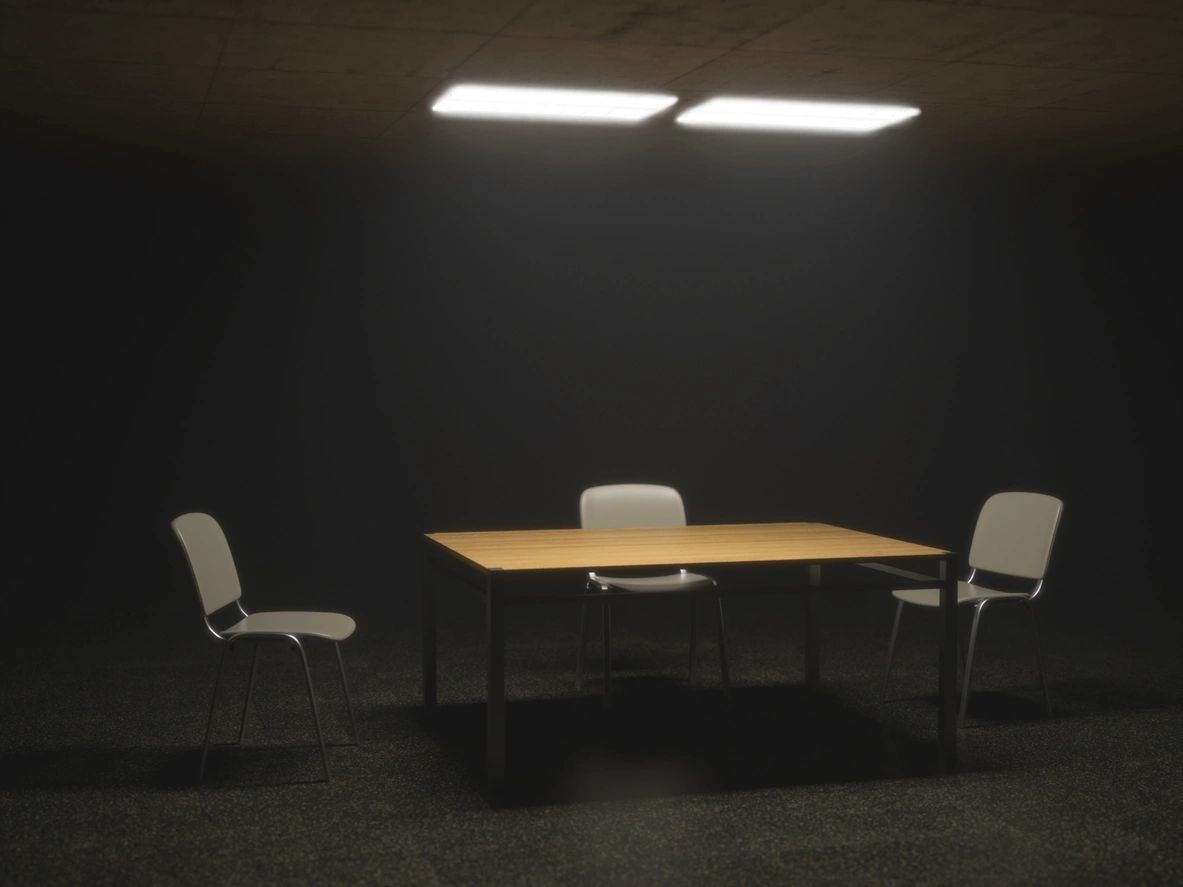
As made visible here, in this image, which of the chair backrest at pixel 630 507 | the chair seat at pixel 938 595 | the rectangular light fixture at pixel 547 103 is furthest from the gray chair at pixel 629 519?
the rectangular light fixture at pixel 547 103

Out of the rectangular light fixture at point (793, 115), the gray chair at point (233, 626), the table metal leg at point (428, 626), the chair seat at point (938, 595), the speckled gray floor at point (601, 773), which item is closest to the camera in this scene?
the speckled gray floor at point (601, 773)

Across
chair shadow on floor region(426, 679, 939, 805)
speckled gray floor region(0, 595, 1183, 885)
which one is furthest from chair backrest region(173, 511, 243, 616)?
chair shadow on floor region(426, 679, 939, 805)

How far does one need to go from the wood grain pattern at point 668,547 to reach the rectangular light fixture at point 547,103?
1.80 metres

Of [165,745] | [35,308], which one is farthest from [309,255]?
[165,745]

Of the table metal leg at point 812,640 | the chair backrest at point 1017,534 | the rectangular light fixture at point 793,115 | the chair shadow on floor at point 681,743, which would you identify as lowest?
the chair shadow on floor at point 681,743

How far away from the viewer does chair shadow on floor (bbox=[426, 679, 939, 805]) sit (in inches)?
157

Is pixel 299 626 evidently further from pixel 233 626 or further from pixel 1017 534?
pixel 1017 534

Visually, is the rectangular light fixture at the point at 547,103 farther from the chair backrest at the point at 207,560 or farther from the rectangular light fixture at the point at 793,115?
the chair backrest at the point at 207,560

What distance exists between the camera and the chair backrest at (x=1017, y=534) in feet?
15.5

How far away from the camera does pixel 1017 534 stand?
4898 mm

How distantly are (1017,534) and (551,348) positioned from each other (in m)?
3.07

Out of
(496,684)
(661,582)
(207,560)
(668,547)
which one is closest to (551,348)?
(661,582)

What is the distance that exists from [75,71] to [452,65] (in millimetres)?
Result: 1451

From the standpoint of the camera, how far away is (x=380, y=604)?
274 inches
